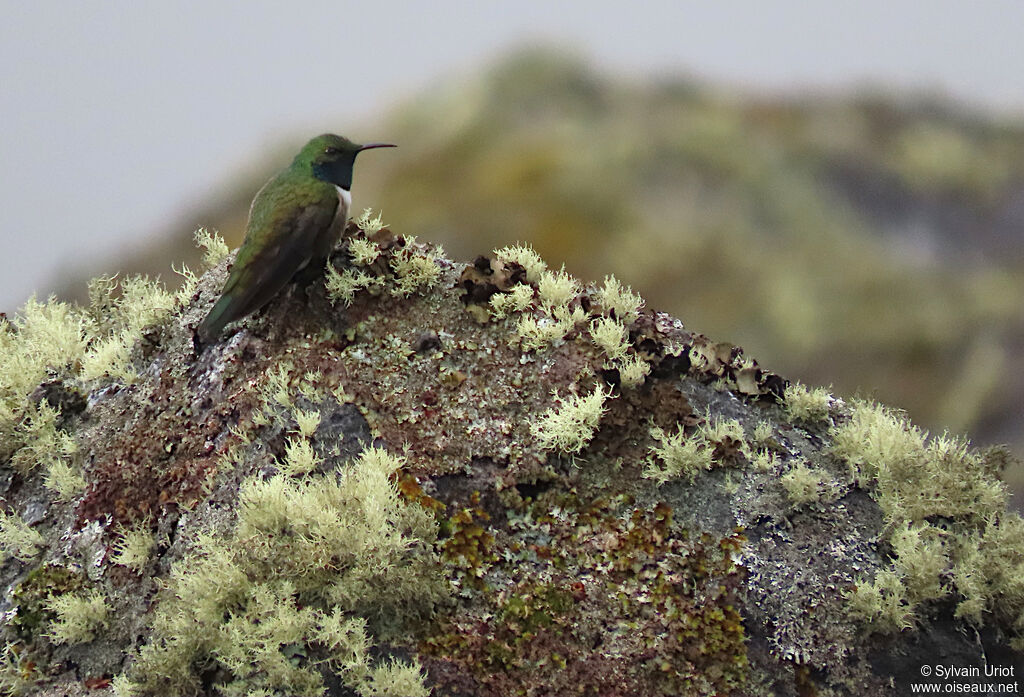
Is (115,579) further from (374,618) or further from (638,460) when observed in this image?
(638,460)

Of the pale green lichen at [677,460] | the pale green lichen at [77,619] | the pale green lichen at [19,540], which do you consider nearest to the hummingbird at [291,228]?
the pale green lichen at [19,540]

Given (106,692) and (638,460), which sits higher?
(638,460)

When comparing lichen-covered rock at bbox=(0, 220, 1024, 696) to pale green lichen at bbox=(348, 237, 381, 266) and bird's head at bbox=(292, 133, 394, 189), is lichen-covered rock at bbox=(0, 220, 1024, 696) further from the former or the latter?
bird's head at bbox=(292, 133, 394, 189)

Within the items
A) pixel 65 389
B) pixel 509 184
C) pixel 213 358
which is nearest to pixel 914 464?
pixel 213 358

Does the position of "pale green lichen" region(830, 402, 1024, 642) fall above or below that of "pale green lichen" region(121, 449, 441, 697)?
above

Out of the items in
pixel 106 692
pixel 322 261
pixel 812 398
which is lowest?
pixel 106 692

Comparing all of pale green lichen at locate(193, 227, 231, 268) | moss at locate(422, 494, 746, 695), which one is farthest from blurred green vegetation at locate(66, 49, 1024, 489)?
moss at locate(422, 494, 746, 695)

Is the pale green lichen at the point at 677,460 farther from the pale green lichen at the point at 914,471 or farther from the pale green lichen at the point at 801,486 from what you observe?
the pale green lichen at the point at 914,471
